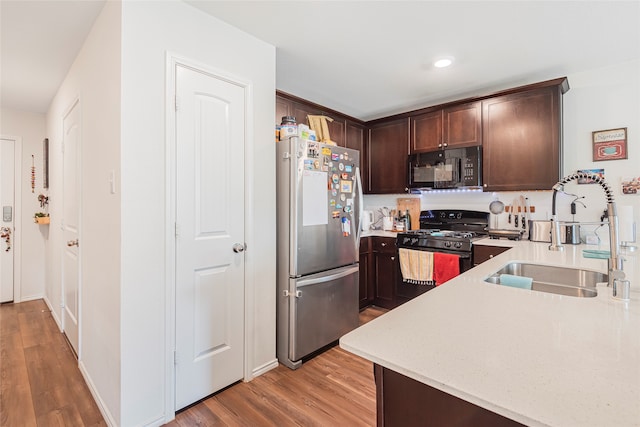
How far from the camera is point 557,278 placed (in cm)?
172

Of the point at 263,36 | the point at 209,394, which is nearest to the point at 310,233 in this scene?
the point at 209,394

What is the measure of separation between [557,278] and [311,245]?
1.57 metres

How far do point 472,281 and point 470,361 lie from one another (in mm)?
782

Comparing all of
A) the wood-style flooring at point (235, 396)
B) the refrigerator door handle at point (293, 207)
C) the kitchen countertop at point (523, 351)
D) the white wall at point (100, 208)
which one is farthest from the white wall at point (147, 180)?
the kitchen countertop at point (523, 351)

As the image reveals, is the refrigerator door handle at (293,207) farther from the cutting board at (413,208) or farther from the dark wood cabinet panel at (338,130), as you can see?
the cutting board at (413,208)

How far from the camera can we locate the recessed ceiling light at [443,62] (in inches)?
101

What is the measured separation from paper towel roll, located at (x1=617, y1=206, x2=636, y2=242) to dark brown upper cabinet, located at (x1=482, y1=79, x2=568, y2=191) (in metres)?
0.52

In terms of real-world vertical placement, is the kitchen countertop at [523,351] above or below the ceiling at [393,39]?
below

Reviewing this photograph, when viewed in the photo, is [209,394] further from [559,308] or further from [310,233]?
[559,308]

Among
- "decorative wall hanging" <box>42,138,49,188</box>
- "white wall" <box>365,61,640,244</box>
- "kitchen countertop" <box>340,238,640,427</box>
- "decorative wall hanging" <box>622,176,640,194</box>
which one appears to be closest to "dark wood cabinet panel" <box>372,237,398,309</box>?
"white wall" <box>365,61,640,244</box>

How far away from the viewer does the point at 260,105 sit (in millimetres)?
2230

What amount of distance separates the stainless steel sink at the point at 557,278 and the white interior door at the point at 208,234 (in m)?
1.55

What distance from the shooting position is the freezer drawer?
2.36m

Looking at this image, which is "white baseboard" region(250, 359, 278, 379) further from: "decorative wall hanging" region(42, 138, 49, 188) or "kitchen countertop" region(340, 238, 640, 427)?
"decorative wall hanging" region(42, 138, 49, 188)
